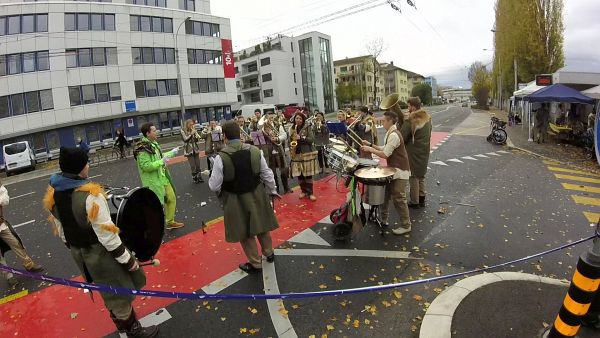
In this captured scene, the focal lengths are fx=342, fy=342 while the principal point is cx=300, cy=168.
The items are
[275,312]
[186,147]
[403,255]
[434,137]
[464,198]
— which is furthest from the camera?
[434,137]

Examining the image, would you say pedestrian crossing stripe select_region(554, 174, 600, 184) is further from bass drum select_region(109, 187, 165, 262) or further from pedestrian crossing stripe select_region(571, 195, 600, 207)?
bass drum select_region(109, 187, 165, 262)

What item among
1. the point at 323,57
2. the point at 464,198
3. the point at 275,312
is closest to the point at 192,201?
the point at 275,312

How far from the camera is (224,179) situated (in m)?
4.32

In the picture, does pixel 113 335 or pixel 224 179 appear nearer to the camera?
pixel 113 335

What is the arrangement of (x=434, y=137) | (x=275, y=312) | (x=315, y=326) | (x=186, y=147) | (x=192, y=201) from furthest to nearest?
(x=434, y=137)
(x=186, y=147)
(x=192, y=201)
(x=275, y=312)
(x=315, y=326)

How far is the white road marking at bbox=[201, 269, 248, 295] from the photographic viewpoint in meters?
4.43

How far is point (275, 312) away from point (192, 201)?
5.53m

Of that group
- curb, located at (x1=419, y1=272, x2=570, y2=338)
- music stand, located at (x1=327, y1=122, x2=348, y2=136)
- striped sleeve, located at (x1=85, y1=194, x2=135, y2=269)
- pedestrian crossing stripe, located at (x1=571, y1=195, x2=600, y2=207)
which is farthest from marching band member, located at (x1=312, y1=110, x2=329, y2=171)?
striped sleeve, located at (x1=85, y1=194, x2=135, y2=269)

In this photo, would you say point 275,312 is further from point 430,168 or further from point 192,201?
point 430,168

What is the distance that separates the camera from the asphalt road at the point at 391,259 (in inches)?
145

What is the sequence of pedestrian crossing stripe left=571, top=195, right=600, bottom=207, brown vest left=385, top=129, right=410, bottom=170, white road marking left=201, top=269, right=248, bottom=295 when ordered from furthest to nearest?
pedestrian crossing stripe left=571, top=195, right=600, bottom=207, brown vest left=385, top=129, right=410, bottom=170, white road marking left=201, top=269, right=248, bottom=295

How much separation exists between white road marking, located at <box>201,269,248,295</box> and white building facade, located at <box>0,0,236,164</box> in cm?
2628

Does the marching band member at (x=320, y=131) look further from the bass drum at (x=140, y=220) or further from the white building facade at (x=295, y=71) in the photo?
the white building facade at (x=295, y=71)

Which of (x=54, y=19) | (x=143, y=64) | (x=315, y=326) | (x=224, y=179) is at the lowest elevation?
(x=315, y=326)
